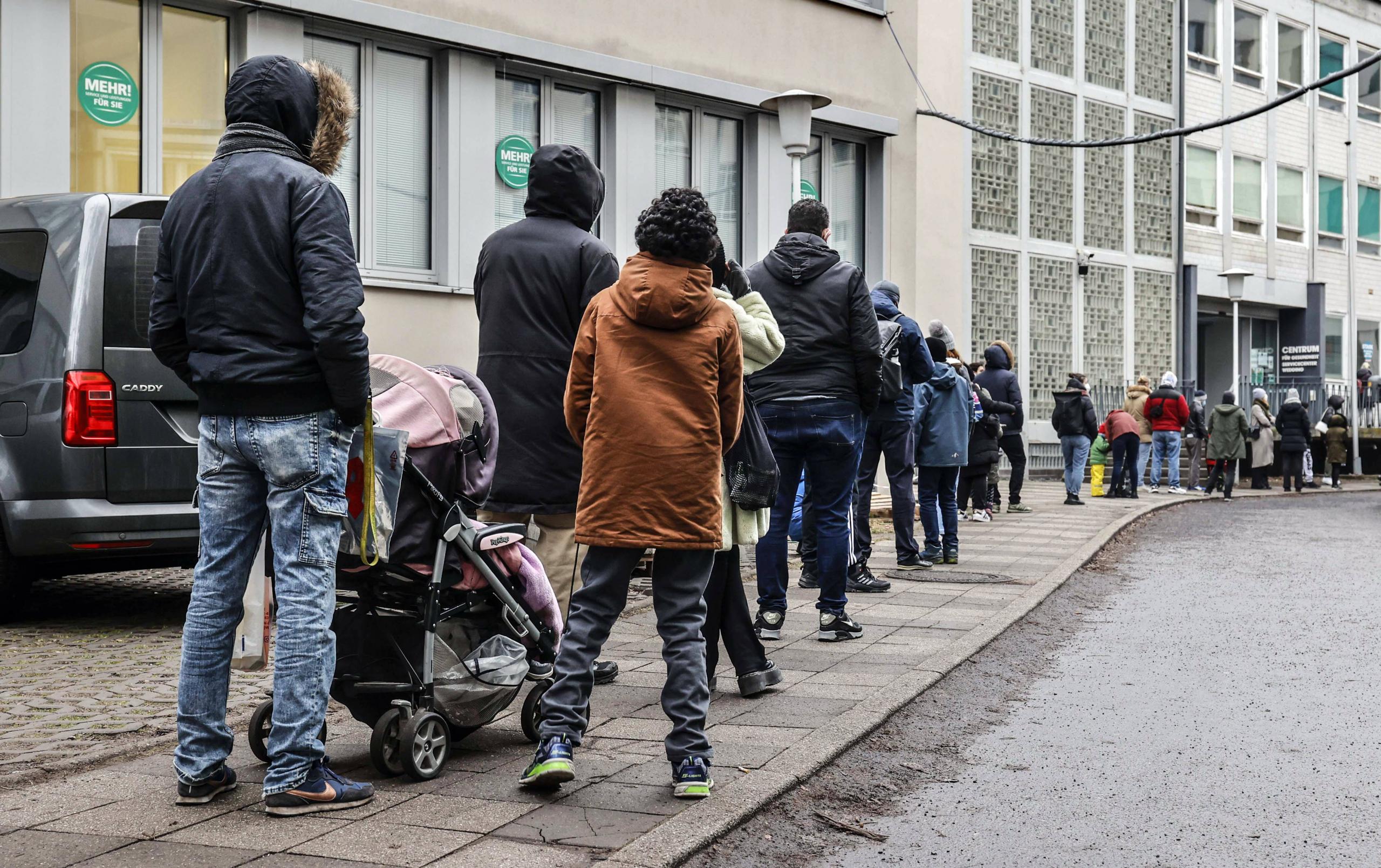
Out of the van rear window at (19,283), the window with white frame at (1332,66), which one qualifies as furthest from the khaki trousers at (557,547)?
the window with white frame at (1332,66)

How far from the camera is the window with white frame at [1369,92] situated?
37562 mm

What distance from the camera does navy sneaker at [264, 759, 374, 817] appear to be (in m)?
4.21

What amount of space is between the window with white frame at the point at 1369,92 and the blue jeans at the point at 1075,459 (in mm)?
22492

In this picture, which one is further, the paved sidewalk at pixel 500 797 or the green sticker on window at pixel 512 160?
the green sticker on window at pixel 512 160

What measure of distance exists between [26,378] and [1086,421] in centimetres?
1479

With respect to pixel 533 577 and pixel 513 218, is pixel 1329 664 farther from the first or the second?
pixel 513 218

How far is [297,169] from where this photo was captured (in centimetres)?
426

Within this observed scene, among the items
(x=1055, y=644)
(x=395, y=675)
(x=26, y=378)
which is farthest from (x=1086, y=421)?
(x=395, y=675)

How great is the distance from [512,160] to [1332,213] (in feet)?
91.7

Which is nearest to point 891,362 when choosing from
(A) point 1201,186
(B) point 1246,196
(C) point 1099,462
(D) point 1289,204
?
(C) point 1099,462

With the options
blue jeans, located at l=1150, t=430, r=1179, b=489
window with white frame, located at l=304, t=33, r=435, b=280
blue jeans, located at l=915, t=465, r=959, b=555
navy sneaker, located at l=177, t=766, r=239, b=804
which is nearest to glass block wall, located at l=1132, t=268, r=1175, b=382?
blue jeans, located at l=1150, t=430, r=1179, b=489

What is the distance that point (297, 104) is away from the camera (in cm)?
440

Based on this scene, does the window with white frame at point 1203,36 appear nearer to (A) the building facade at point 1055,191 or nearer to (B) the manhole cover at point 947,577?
(A) the building facade at point 1055,191

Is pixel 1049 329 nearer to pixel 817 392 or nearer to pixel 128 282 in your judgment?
pixel 817 392
